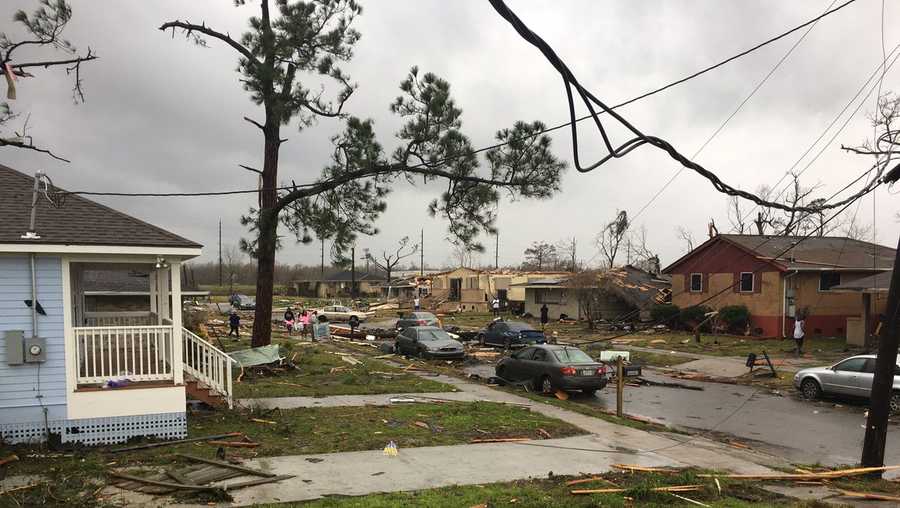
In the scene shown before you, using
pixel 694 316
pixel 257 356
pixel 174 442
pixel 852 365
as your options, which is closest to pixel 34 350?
pixel 174 442

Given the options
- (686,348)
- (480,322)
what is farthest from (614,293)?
(686,348)

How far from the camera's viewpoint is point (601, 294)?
4009 cm

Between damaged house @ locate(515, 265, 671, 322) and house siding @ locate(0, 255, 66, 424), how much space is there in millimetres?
30652

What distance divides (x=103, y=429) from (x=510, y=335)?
2090cm

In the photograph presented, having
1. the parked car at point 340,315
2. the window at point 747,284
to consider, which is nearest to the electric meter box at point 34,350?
the window at point 747,284

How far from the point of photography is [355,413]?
41.5ft

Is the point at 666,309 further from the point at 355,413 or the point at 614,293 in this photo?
the point at 355,413

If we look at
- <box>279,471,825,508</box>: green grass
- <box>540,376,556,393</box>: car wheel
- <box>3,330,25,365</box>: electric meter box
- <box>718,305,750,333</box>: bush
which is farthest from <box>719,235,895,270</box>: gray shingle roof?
<box>3,330,25,365</box>: electric meter box

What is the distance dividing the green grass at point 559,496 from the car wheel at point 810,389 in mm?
10178

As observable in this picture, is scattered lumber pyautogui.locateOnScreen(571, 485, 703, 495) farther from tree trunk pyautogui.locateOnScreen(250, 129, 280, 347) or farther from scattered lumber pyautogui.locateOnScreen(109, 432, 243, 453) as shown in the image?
tree trunk pyautogui.locateOnScreen(250, 129, 280, 347)

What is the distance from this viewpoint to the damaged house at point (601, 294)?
→ 129 feet

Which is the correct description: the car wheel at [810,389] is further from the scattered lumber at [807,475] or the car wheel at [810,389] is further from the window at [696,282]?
the window at [696,282]

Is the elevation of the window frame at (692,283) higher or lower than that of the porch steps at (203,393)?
higher

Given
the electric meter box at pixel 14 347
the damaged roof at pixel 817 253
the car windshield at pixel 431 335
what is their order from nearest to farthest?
1. the electric meter box at pixel 14 347
2. the car windshield at pixel 431 335
3. the damaged roof at pixel 817 253
